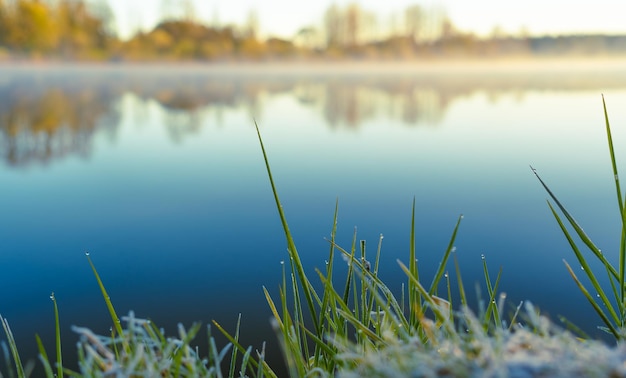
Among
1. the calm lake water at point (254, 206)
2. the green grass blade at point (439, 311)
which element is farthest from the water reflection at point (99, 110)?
the green grass blade at point (439, 311)

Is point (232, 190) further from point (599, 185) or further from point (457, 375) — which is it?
point (457, 375)

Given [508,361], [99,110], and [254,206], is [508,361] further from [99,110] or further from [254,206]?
[99,110]

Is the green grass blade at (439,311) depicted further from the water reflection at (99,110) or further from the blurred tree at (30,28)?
the blurred tree at (30,28)

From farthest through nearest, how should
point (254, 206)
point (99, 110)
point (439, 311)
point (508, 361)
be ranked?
point (99, 110) < point (254, 206) < point (439, 311) < point (508, 361)

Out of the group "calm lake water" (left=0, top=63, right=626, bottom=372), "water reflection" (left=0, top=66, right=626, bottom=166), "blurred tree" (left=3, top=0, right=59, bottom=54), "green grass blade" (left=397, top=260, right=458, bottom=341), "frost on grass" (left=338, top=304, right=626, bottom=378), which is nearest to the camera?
"frost on grass" (left=338, top=304, right=626, bottom=378)

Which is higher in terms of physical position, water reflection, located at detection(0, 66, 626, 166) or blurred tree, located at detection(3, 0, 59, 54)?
blurred tree, located at detection(3, 0, 59, 54)

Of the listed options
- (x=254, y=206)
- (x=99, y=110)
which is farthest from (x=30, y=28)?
(x=254, y=206)

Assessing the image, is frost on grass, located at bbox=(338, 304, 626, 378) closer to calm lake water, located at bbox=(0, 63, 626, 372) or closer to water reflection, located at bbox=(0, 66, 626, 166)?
calm lake water, located at bbox=(0, 63, 626, 372)

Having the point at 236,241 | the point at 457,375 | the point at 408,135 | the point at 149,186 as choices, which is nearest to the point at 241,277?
the point at 236,241

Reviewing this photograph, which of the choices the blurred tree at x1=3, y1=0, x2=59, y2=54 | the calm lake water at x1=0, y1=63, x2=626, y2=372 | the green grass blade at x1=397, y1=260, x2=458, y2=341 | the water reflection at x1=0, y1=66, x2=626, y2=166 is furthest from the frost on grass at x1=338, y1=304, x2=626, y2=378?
the blurred tree at x1=3, y1=0, x2=59, y2=54

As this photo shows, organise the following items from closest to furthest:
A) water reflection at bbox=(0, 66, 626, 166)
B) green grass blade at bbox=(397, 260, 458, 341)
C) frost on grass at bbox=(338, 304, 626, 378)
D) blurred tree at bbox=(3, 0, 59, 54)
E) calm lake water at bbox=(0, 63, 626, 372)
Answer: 1. frost on grass at bbox=(338, 304, 626, 378)
2. green grass blade at bbox=(397, 260, 458, 341)
3. calm lake water at bbox=(0, 63, 626, 372)
4. water reflection at bbox=(0, 66, 626, 166)
5. blurred tree at bbox=(3, 0, 59, 54)
